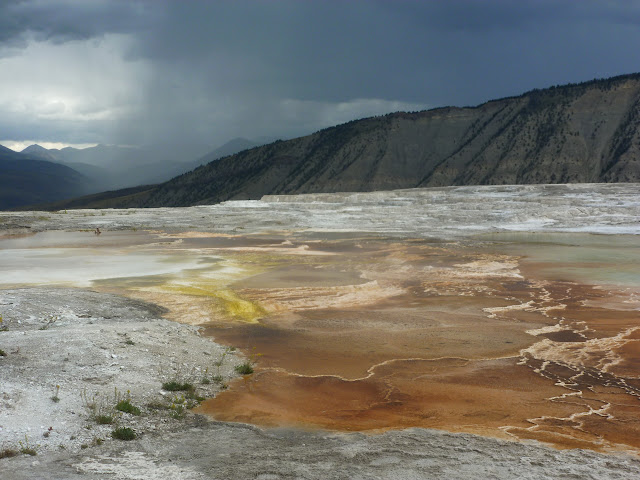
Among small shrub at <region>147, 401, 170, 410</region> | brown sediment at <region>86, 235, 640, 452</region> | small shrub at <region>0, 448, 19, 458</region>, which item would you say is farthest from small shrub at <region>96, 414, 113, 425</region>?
brown sediment at <region>86, 235, 640, 452</region>

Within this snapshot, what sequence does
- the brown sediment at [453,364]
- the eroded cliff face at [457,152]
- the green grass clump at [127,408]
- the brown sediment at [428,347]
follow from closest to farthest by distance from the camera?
the green grass clump at [127,408], the brown sediment at [453,364], the brown sediment at [428,347], the eroded cliff face at [457,152]

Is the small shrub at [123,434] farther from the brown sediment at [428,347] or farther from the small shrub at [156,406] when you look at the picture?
the brown sediment at [428,347]

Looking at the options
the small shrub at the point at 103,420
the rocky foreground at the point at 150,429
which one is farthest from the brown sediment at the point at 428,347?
the small shrub at the point at 103,420

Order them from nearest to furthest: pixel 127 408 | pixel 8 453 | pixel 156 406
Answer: pixel 8 453, pixel 127 408, pixel 156 406

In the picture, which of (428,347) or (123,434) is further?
(428,347)

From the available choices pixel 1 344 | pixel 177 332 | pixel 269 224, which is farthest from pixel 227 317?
pixel 269 224

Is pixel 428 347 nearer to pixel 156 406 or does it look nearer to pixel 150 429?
pixel 156 406

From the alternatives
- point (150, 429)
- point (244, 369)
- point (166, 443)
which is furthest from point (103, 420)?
point (244, 369)

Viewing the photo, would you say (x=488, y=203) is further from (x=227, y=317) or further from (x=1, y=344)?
(x=1, y=344)
